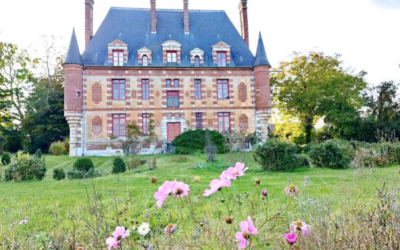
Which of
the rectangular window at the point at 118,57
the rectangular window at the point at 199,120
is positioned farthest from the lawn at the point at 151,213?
the rectangular window at the point at 118,57

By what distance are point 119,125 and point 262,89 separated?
10413 mm

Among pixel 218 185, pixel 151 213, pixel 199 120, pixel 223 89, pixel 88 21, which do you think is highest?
pixel 88 21

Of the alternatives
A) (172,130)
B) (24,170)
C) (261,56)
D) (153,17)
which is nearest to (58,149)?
(172,130)

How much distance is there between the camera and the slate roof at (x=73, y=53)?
20672 millimetres

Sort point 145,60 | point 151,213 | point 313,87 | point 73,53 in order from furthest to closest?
point 313,87, point 145,60, point 73,53, point 151,213

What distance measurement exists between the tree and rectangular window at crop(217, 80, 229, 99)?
24.5 ft

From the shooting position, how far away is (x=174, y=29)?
945 inches

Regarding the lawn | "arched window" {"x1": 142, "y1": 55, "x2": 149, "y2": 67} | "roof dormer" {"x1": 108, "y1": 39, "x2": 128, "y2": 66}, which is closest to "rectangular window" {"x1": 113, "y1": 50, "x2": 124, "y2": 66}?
"roof dormer" {"x1": 108, "y1": 39, "x2": 128, "y2": 66}

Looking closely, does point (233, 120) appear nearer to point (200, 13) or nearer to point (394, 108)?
point (200, 13)

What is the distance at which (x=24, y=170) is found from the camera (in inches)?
378

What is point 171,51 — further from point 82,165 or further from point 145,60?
point 82,165

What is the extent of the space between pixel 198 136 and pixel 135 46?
319 inches

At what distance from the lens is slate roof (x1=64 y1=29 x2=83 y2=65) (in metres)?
20.7

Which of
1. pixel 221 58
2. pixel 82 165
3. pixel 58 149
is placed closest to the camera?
pixel 82 165
